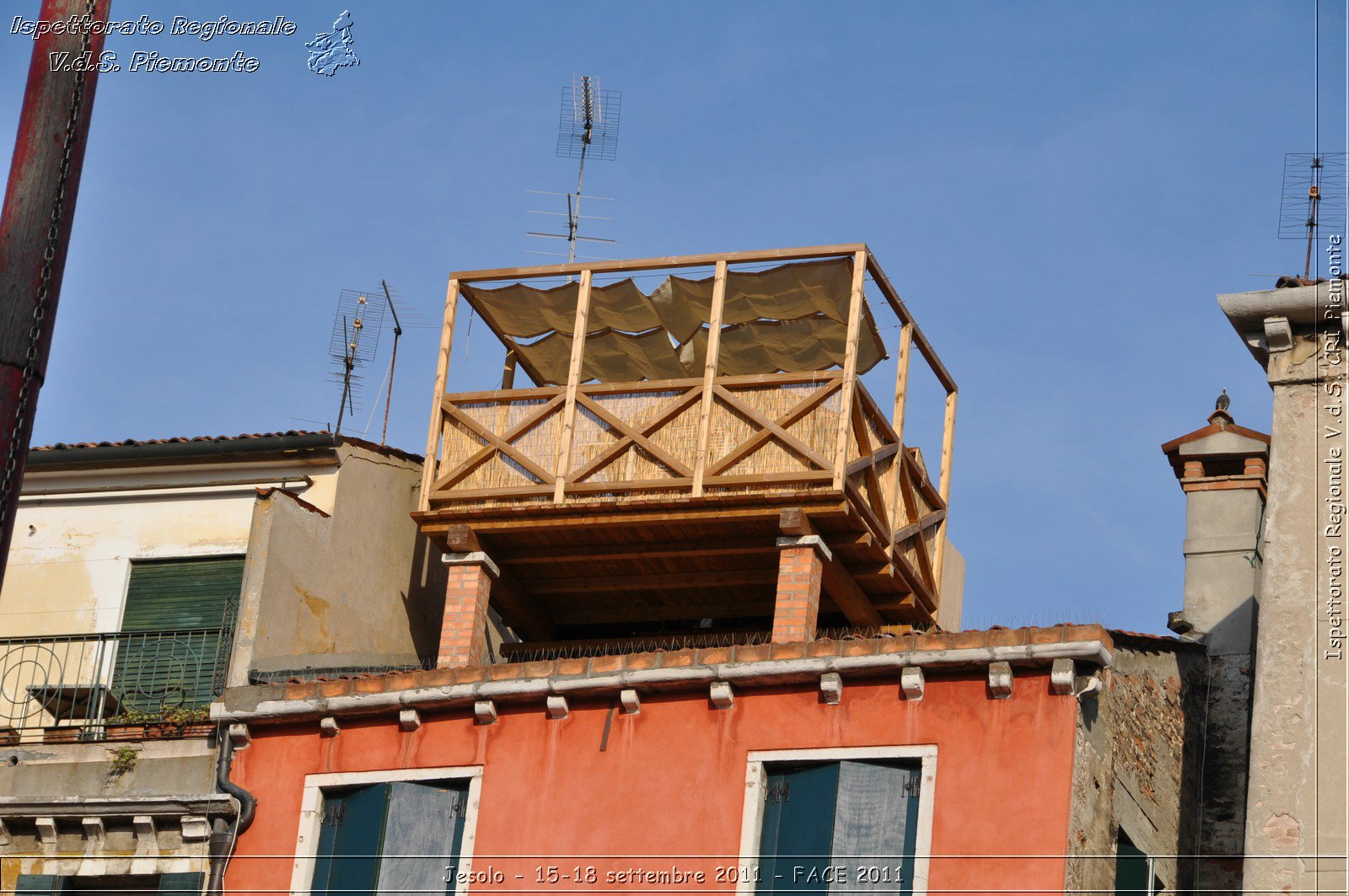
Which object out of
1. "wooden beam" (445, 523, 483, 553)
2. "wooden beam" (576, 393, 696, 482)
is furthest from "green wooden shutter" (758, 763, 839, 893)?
"wooden beam" (445, 523, 483, 553)

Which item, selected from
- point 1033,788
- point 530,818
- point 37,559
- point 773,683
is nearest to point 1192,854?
point 1033,788

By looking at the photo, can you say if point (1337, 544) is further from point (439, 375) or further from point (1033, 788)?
point (439, 375)

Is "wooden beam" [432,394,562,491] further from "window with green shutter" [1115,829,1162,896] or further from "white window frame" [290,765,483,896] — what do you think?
"window with green shutter" [1115,829,1162,896]

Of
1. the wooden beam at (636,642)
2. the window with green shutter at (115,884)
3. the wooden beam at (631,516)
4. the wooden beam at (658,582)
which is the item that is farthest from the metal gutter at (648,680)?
the wooden beam at (658,582)

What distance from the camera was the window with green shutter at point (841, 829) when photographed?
13922mm

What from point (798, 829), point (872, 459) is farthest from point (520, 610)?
point (798, 829)

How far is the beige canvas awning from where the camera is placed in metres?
18.5

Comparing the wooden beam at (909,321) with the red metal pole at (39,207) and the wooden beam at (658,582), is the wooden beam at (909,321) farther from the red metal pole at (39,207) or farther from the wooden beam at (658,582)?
the red metal pole at (39,207)

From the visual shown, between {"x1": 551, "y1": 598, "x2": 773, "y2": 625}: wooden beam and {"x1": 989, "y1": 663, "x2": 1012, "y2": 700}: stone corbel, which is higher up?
{"x1": 551, "y1": 598, "x2": 773, "y2": 625}: wooden beam

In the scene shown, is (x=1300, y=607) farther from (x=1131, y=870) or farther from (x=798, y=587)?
(x=798, y=587)

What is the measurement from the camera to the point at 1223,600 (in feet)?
57.3

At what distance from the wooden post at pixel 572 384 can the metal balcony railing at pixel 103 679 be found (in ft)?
10.8

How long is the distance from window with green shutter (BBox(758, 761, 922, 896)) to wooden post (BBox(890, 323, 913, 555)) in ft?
13.2

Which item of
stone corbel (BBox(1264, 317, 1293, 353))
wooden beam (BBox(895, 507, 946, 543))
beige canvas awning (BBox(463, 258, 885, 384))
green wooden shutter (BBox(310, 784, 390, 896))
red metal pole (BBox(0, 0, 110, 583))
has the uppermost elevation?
beige canvas awning (BBox(463, 258, 885, 384))
